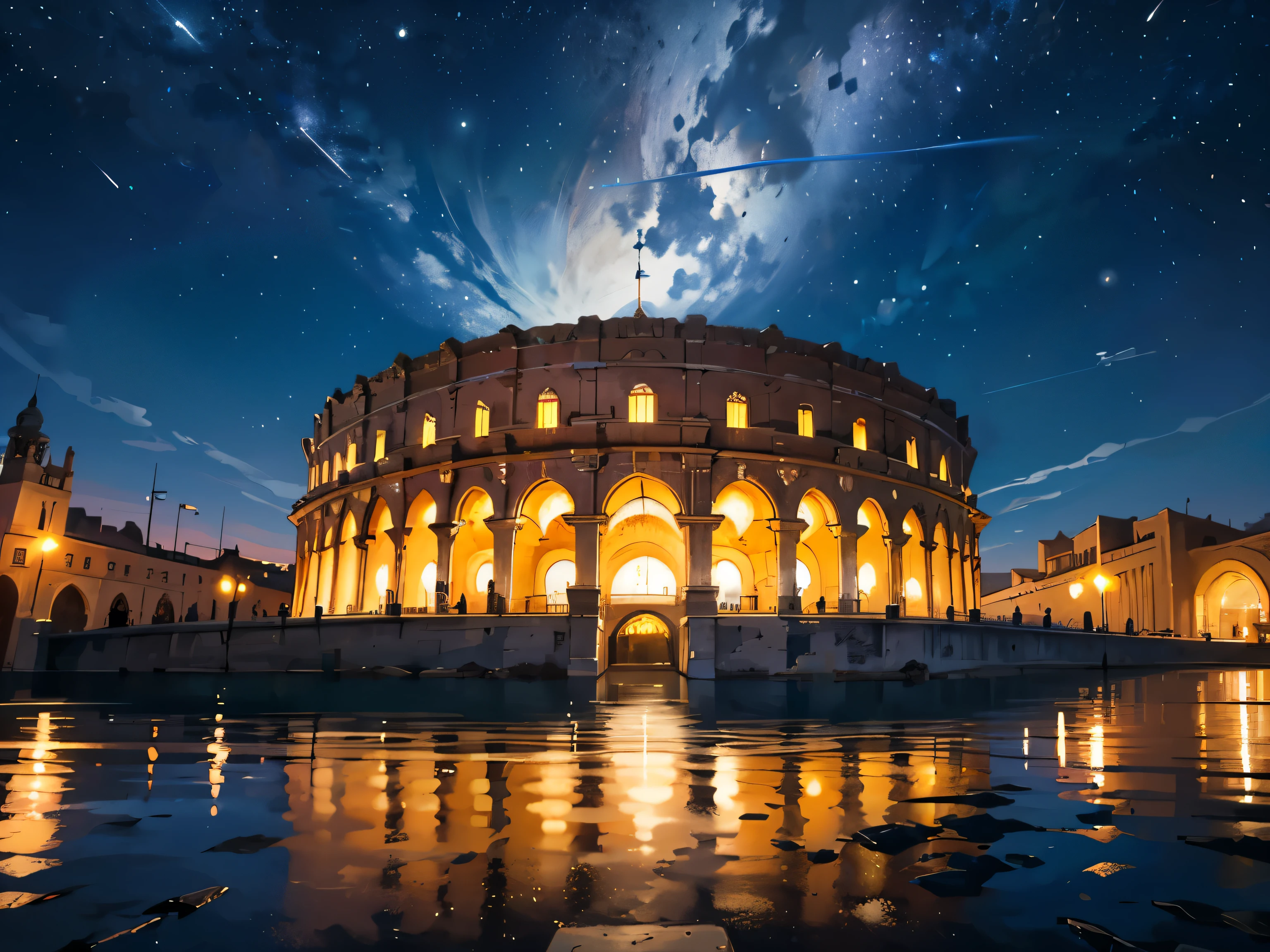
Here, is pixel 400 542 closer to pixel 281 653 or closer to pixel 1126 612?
pixel 281 653

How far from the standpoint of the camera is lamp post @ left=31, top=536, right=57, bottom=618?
32875 mm

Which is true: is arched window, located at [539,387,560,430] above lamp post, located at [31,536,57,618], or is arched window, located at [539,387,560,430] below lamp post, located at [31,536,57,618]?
above

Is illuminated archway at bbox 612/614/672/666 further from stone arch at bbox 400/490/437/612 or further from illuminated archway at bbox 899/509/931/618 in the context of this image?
illuminated archway at bbox 899/509/931/618

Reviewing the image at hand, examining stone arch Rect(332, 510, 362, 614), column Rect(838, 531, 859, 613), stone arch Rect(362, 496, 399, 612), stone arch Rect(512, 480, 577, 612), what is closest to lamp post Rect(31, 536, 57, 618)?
stone arch Rect(332, 510, 362, 614)

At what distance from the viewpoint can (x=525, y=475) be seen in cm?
2956

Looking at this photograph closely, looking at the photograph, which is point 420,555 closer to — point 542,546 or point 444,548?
point 444,548

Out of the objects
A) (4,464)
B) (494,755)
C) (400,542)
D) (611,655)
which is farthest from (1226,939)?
(4,464)

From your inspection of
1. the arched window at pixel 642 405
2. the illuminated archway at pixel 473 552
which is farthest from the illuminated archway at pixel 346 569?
the arched window at pixel 642 405

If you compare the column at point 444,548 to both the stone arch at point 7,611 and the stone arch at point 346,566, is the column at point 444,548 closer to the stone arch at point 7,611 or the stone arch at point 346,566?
the stone arch at point 346,566

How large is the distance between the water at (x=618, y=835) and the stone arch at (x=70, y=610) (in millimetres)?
45365

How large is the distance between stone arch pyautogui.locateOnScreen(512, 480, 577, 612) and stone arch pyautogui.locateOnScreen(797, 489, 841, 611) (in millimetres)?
10001

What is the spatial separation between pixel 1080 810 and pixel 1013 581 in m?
81.8

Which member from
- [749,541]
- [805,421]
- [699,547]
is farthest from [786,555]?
[805,421]

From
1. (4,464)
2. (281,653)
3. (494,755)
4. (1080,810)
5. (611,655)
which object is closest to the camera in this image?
(1080,810)
